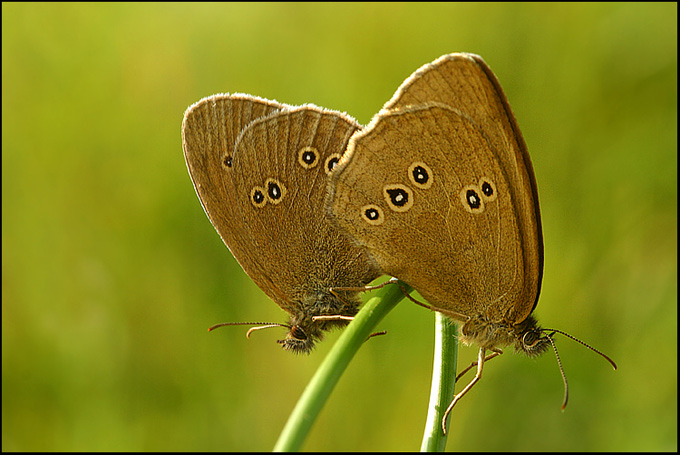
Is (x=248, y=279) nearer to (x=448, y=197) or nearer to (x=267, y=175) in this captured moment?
(x=267, y=175)

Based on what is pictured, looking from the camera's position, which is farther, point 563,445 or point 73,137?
point 73,137

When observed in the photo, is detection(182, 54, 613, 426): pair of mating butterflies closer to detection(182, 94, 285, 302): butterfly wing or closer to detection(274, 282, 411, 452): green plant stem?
detection(182, 94, 285, 302): butterfly wing

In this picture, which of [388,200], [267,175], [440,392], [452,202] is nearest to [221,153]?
[267,175]

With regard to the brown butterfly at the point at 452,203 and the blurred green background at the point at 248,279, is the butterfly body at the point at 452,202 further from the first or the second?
the blurred green background at the point at 248,279

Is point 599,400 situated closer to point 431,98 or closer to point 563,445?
point 563,445

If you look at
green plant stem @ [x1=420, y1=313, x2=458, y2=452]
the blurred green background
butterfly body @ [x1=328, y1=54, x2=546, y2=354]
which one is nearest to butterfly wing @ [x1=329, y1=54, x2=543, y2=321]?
butterfly body @ [x1=328, y1=54, x2=546, y2=354]

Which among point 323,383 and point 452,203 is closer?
point 323,383

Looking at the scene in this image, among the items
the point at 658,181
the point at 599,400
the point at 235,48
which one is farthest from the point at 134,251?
the point at 658,181
